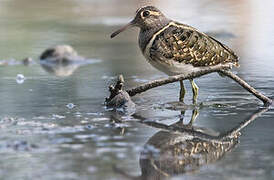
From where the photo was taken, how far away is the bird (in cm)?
739

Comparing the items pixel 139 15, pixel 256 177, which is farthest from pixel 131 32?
pixel 256 177

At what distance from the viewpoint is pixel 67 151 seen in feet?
19.0

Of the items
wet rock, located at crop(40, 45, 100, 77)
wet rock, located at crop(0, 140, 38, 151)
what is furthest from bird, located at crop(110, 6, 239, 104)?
wet rock, located at crop(40, 45, 100, 77)

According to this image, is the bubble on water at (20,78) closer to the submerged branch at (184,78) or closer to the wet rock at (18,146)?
the submerged branch at (184,78)

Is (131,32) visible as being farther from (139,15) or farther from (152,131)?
(152,131)

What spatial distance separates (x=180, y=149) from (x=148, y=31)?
218 cm

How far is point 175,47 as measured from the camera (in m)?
7.42

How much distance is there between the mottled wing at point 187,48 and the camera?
7375 millimetres

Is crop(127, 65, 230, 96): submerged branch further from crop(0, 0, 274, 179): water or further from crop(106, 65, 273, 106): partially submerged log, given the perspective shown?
crop(0, 0, 274, 179): water

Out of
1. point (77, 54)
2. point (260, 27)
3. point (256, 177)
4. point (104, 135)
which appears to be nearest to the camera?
point (256, 177)

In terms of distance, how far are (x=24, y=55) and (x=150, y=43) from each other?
4733 millimetres

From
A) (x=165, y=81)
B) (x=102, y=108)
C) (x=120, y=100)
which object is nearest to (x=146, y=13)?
(x=165, y=81)

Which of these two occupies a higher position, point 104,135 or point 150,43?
point 150,43

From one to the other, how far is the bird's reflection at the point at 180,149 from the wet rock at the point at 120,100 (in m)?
0.50
